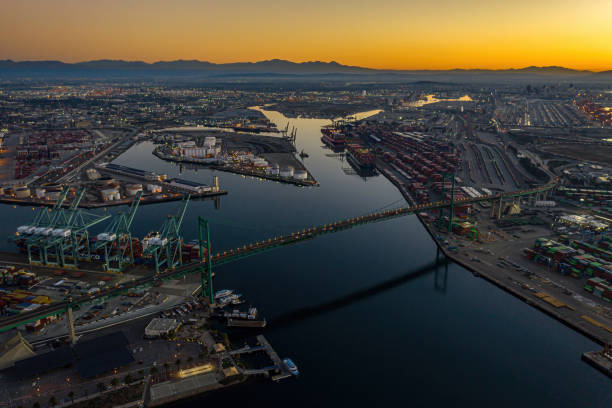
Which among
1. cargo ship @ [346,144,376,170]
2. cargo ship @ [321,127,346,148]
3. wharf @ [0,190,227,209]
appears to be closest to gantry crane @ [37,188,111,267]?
wharf @ [0,190,227,209]

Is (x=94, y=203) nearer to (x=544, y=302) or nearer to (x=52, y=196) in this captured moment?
(x=52, y=196)

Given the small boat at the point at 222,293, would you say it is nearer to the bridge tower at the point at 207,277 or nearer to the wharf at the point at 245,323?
the bridge tower at the point at 207,277

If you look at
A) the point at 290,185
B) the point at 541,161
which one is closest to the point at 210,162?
the point at 290,185

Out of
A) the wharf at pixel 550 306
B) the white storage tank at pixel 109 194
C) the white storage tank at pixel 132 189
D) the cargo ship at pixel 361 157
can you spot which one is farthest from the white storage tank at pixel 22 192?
the cargo ship at pixel 361 157

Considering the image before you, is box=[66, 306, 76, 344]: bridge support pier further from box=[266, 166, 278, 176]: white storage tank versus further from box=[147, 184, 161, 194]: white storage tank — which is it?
box=[266, 166, 278, 176]: white storage tank

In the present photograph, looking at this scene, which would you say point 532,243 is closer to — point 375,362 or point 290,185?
point 375,362
